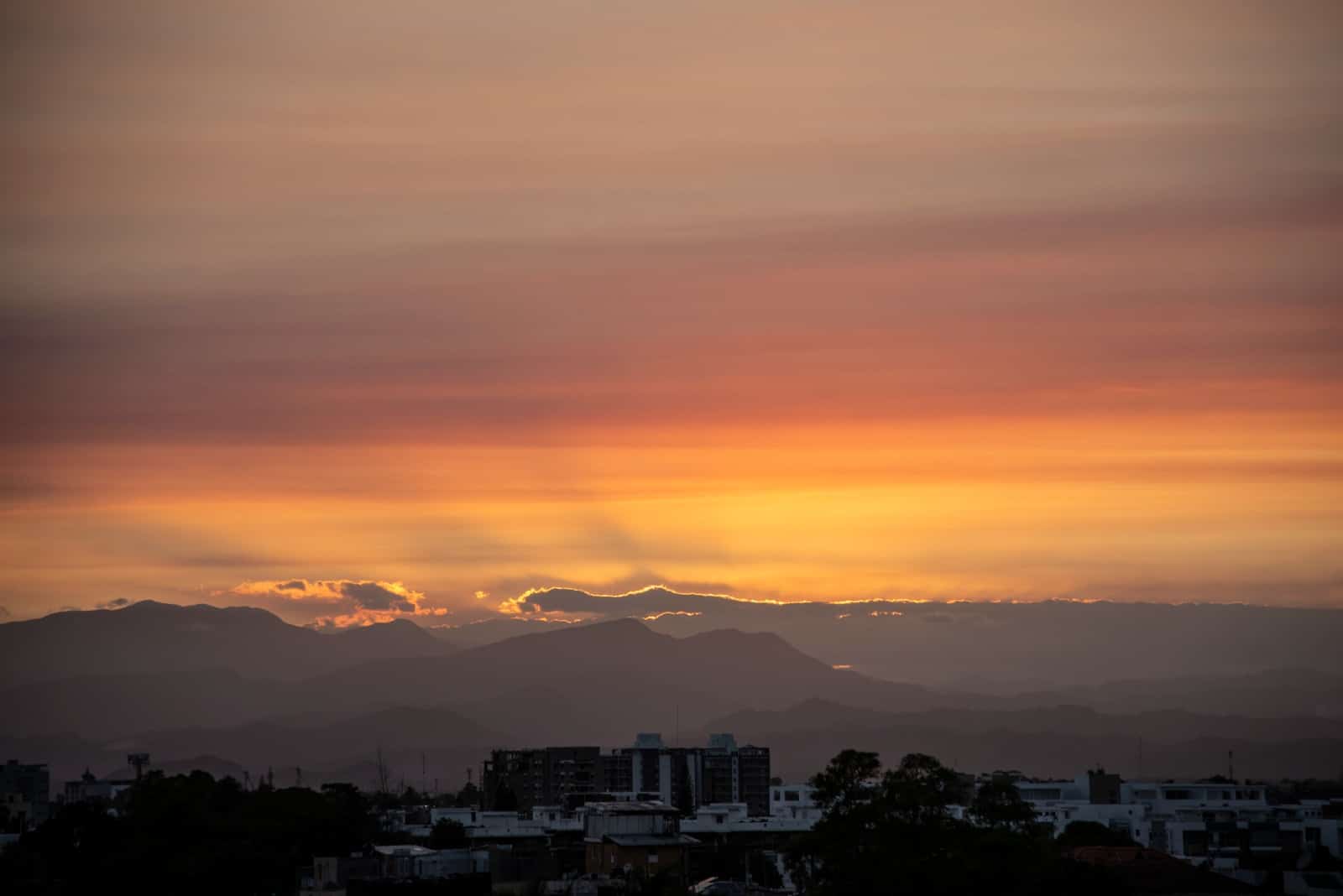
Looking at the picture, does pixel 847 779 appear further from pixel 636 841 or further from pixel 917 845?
pixel 636 841

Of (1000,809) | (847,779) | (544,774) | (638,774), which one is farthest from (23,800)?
(1000,809)

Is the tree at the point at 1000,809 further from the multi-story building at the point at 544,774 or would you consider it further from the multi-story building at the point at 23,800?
the multi-story building at the point at 544,774

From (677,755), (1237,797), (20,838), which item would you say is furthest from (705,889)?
(677,755)

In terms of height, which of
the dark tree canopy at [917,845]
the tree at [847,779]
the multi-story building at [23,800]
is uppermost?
the multi-story building at [23,800]

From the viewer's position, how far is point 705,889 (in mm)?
78062

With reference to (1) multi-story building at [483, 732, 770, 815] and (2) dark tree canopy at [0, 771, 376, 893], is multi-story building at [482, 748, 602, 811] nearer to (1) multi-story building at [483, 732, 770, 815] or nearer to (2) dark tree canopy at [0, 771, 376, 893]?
(1) multi-story building at [483, 732, 770, 815]

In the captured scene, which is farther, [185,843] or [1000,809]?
[185,843]

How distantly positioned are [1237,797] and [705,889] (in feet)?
280

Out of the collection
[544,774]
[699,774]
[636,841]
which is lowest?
[636,841]

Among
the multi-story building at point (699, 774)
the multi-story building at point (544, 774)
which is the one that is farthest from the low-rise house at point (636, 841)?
the multi-story building at point (544, 774)

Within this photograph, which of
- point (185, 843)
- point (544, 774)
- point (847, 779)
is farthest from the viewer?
point (544, 774)

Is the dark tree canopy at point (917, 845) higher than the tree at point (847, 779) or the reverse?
the reverse

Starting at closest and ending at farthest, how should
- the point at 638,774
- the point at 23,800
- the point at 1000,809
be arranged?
the point at 1000,809 < the point at 23,800 < the point at 638,774

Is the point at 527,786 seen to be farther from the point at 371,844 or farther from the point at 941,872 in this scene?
the point at 941,872
